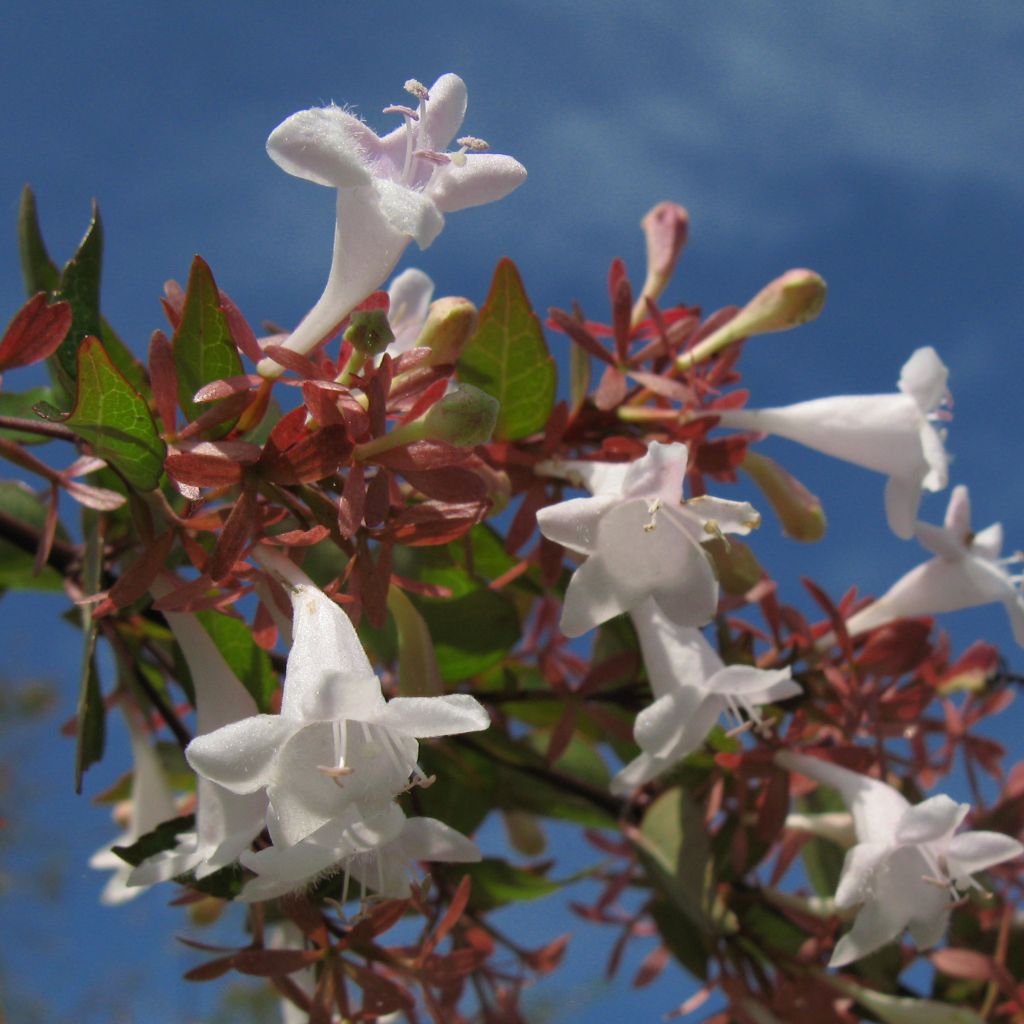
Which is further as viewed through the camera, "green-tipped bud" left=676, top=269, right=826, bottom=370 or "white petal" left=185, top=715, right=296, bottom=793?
"green-tipped bud" left=676, top=269, right=826, bottom=370

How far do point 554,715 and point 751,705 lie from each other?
0.56 metres

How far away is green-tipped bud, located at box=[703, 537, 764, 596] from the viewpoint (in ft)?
4.65

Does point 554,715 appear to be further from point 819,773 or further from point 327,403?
point 327,403

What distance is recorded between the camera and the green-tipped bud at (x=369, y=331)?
0.97 meters

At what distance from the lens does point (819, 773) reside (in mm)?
1401

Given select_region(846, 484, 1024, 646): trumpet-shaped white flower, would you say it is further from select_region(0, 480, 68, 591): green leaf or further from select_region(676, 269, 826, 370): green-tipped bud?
select_region(0, 480, 68, 591): green leaf

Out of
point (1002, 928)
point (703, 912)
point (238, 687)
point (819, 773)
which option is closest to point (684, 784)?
point (703, 912)

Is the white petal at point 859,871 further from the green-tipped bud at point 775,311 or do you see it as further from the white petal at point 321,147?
the white petal at point 321,147

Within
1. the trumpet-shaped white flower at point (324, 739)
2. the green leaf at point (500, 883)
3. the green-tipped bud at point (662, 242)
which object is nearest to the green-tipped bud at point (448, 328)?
the trumpet-shaped white flower at point (324, 739)

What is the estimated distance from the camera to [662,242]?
1.64 meters

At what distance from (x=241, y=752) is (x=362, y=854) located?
241 mm

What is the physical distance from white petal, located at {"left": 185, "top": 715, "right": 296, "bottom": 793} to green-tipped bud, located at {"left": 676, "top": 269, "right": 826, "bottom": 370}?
2.57 feet

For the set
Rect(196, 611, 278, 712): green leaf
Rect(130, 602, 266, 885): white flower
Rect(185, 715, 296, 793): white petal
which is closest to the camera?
Rect(185, 715, 296, 793): white petal

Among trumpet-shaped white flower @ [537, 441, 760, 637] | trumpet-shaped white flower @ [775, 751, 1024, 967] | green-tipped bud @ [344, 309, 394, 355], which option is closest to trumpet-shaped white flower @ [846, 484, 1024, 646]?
trumpet-shaped white flower @ [775, 751, 1024, 967]
